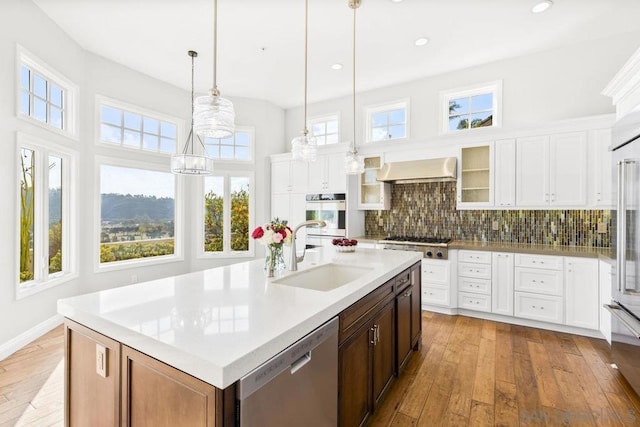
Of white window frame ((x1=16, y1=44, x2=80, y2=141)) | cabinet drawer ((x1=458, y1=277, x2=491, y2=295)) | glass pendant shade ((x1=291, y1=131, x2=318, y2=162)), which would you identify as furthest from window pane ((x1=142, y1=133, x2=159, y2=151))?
cabinet drawer ((x1=458, y1=277, x2=491, y2=295))

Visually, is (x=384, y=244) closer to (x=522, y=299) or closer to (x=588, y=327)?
(x=522, y=299)

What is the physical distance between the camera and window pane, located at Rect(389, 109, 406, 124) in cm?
486

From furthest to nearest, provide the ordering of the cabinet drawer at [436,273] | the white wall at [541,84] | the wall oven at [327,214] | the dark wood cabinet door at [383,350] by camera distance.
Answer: the wall oven at [327,214] → the cabinet drawer at [436,273] → the white wall at [541,84] → the dark wood cabinet door at [383,350]

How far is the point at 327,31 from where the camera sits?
11.3 ft

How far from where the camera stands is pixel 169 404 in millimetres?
1043

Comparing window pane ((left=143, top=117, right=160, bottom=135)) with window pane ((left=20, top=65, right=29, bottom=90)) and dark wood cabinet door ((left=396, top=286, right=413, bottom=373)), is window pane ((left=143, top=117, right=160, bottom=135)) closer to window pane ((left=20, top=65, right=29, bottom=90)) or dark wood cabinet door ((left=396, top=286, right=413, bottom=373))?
window pane ((left=20, top=65, right=29, bottom=90))

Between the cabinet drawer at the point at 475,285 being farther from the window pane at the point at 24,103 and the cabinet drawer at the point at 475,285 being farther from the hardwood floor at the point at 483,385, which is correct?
the window pane at the point at 24,103

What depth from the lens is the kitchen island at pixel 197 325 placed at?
0.95 metres

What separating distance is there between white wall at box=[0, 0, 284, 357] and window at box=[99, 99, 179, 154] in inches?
4.8

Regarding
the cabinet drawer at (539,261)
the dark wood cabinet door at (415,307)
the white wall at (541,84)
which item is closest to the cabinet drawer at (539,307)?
the cabinet drawer at (539,261)

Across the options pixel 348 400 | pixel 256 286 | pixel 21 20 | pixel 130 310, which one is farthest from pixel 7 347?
pixel 348 400

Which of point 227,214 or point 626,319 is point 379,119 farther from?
point 626,319

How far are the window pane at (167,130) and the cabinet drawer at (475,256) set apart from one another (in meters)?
4.56

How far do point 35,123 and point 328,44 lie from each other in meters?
3.21
